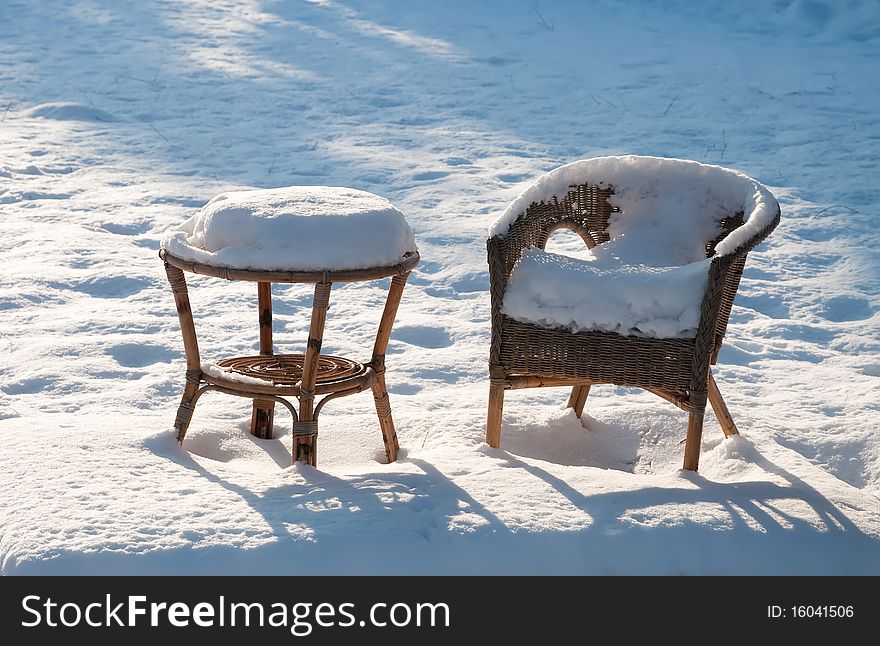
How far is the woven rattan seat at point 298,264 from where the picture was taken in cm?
264

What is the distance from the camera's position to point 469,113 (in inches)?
305

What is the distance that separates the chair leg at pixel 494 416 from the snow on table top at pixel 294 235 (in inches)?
17.9

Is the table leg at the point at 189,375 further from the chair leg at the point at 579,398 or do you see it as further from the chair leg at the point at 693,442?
the chair leg at the point at 693,442

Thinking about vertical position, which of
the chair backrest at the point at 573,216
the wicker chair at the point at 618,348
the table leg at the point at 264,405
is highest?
the chair backrest at the point at 573,216

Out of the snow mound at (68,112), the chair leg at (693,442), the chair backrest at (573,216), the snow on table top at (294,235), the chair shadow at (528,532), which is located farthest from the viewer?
the snow mound at (68,112)

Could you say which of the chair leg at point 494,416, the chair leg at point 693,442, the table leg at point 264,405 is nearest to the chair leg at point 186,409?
the table leg at point 264,405

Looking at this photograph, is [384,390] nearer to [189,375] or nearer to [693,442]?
[189,375]

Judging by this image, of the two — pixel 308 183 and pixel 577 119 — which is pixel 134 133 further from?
pixel 577 119

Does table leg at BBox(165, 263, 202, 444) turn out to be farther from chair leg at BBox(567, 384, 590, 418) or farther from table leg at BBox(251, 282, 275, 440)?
chair leg at BBox(567, 384, 590, 418)

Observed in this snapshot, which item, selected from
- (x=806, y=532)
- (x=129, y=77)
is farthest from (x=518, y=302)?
(x=129, y=77)

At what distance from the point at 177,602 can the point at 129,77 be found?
6940 millimetres

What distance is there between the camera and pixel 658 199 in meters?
3.20

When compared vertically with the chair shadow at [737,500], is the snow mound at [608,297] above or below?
above

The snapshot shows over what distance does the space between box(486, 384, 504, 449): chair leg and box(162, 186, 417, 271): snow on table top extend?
0.45 metres
